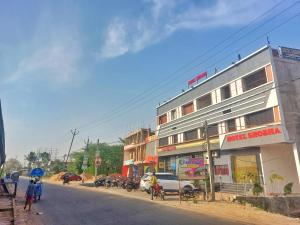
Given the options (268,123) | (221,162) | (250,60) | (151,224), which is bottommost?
(151,224)

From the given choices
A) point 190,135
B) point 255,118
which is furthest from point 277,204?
point 190,135

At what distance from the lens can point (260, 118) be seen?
25.0 meters

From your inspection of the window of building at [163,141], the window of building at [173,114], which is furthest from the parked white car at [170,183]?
the window of building at [163,141]

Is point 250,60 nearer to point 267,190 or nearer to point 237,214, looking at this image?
point 267,190

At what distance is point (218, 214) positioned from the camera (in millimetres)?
13797

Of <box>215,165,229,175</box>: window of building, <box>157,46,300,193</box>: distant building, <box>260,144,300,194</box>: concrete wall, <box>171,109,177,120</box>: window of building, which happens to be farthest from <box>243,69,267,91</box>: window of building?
<box>171,109,177,120</box>: window of building

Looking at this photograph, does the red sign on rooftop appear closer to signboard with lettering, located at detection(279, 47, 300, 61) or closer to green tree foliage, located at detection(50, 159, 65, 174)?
signboard with lettering, located at detection(279, 47, 300, 61)

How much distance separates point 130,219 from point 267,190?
16.3m

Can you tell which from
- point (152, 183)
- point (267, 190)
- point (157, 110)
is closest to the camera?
point (152, 183)

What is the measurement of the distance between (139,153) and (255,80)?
30098 mm

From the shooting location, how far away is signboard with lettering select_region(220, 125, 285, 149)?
22734 mm

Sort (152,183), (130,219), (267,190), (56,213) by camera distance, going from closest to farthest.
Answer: (130,219)
(56,213)
(152,183)
(267,190)

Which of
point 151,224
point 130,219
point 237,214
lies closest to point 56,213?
point 130,219

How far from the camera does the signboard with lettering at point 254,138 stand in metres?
22.7
